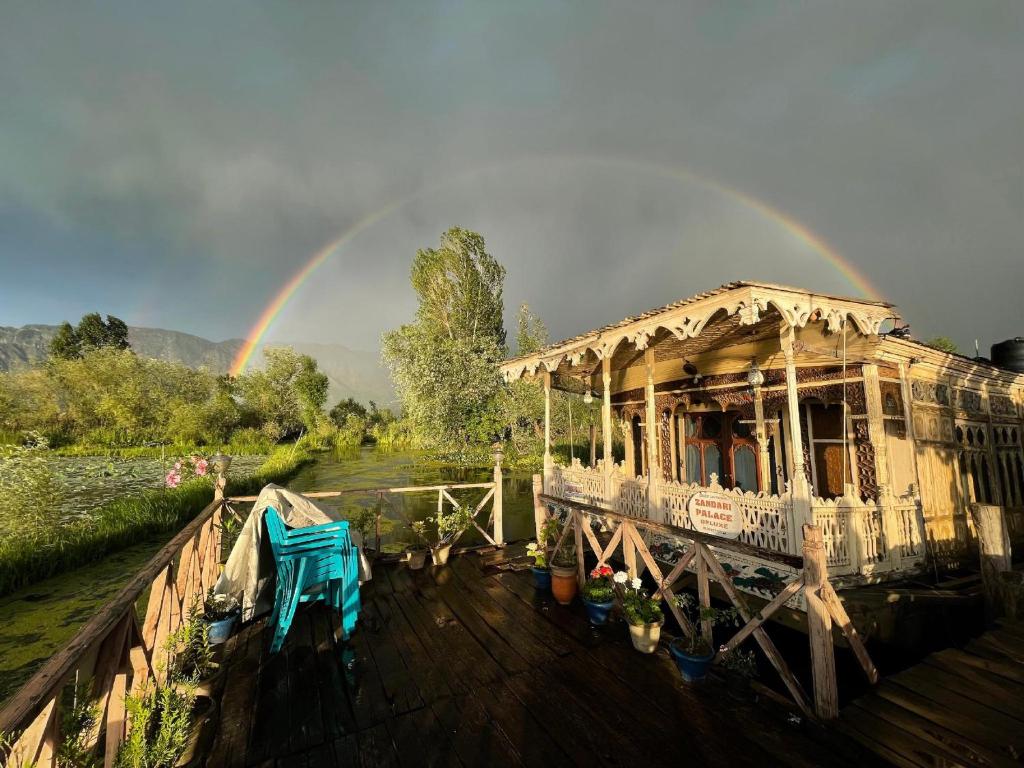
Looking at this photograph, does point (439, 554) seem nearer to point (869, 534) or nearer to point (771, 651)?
point (771, 651)

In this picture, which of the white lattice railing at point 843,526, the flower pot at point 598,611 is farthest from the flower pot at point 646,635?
the white lattice railing at point 843,526

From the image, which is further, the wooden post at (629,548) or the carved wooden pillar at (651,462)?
the carved wooden pillar at (651,462)

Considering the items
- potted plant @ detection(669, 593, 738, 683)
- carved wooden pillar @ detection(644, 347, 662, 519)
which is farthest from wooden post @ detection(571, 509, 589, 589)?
potted plant @ detection(669, 593, 738, 683)

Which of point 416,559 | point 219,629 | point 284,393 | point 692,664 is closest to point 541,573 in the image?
point 416,559

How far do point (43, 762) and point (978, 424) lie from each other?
41.2 ft

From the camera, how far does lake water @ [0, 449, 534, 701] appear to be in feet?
19.1

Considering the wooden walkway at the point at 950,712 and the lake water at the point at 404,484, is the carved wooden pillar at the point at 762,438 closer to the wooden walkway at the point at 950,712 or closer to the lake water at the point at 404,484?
the wooden walkway at the point at 950,712

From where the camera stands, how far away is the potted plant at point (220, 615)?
167 inches

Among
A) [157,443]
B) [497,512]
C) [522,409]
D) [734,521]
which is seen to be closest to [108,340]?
[157,443]

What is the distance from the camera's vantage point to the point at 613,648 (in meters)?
4.01

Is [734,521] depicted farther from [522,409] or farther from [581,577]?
[522,409]

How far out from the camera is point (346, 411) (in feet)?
186

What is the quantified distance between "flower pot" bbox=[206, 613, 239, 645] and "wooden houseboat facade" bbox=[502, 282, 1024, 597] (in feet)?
17.3

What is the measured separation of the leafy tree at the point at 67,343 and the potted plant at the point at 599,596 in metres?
75.2
